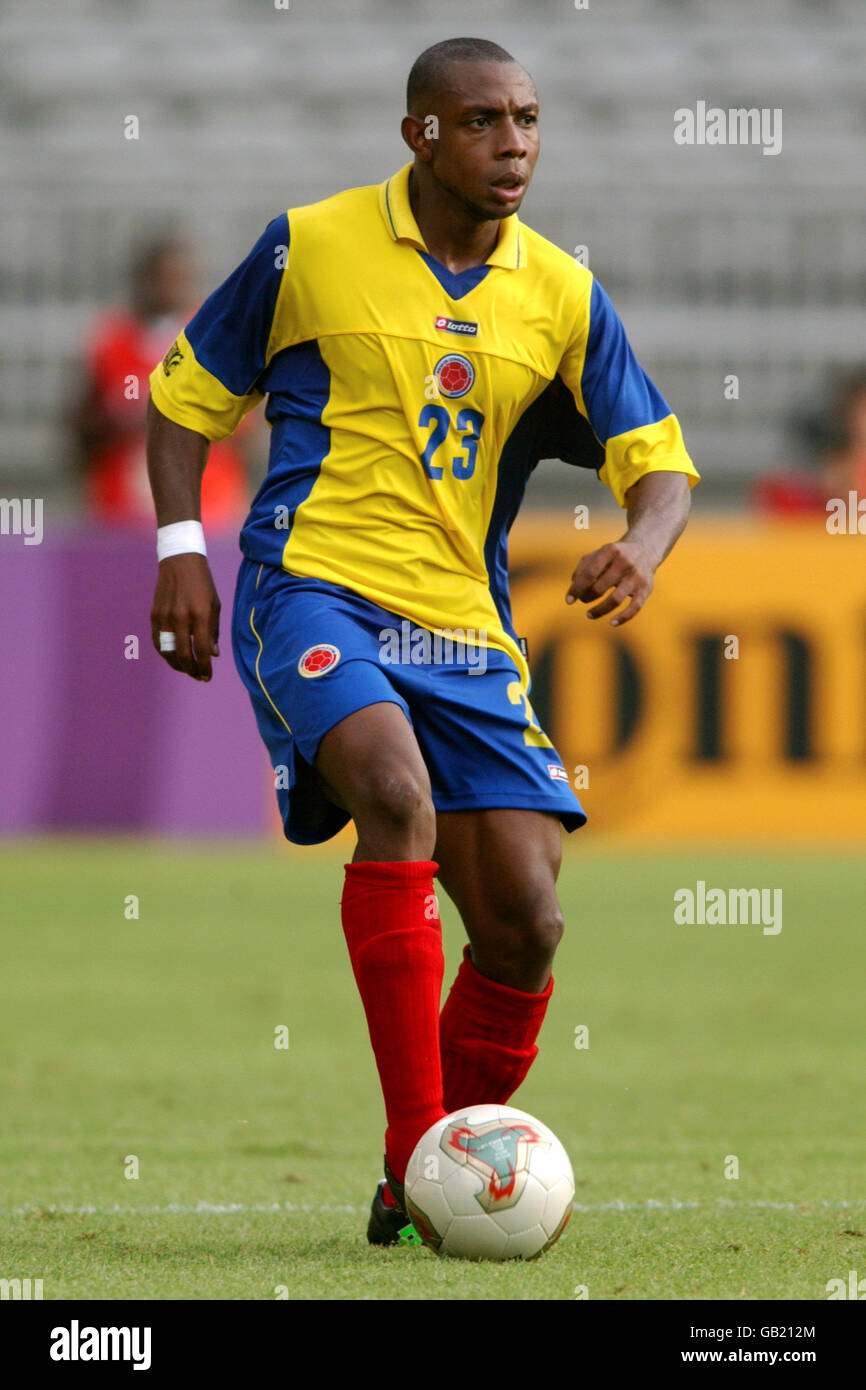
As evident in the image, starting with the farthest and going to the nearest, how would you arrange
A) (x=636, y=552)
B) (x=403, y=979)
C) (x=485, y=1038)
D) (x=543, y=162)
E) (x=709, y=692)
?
(x=543, y=162) → (x=709, y=692) → (x=485, y=1038) → (x=636, y=552) → (x=403, y=979)

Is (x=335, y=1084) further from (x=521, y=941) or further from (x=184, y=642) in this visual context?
(x=184, y=642)

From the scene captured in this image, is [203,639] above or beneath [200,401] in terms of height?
beneath

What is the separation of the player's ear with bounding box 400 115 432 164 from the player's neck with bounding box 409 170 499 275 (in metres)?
0.07

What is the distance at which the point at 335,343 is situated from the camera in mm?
4090

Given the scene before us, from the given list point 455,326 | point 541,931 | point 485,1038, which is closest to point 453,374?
point 455,326

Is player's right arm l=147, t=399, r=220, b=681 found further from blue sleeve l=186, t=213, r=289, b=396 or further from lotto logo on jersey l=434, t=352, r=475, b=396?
lotto logo on jersey l=434, t=352, r=475, b=396

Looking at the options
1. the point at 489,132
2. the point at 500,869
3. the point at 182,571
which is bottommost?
the point at 500,869

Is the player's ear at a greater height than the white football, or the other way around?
the player's ear

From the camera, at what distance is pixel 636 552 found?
397 cm

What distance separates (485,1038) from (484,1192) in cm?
60

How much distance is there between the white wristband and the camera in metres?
4.11

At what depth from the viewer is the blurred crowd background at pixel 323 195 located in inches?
427

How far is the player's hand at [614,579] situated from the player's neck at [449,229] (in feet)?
2.19

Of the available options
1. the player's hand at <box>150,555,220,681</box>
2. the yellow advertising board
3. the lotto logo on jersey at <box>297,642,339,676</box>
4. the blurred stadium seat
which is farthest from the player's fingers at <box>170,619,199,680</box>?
the blurred stadium seat
